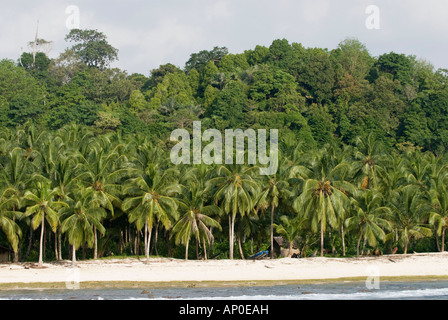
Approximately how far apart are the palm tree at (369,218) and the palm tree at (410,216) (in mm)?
1045

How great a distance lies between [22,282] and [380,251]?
24.7 meters

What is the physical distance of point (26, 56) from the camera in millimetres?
121438

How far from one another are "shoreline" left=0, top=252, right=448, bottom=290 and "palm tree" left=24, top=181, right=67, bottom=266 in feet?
10.3

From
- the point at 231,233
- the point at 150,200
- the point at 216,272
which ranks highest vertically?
the point at 150,200

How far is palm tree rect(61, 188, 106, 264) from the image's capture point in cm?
4319

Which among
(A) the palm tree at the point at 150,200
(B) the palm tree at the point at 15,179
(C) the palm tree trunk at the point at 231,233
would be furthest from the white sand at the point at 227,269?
(B) the palm tree at the point at 15,179

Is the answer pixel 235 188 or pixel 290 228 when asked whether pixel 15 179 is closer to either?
pixel 235 188

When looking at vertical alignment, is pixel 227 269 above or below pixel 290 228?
below

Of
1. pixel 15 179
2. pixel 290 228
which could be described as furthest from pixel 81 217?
pixel 290 228
